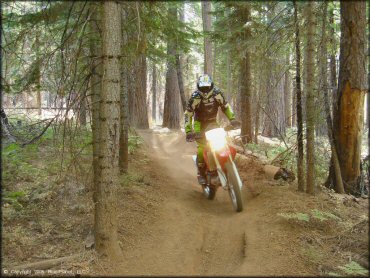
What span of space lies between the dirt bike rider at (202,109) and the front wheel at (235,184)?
1.14 meters

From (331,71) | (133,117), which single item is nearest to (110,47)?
(331,71)

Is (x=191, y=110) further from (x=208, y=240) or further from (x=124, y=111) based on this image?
(x=208, y=240)

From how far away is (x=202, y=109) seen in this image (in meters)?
8.30

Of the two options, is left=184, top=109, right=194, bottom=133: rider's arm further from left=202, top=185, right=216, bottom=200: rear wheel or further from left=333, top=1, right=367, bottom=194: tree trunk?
left=333, top=1, right=367, bottom=194: tree trunk

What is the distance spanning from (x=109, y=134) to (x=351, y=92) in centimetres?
588

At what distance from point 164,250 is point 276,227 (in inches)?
78.7

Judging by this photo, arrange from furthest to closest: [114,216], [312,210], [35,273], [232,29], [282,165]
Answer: [232,29] → [282,165] → [312,210] → [114,216] → [35,273]

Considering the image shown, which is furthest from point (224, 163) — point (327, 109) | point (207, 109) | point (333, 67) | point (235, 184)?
point (333, 67)

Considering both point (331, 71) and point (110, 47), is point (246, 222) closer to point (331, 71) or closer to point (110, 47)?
point (110, 47)

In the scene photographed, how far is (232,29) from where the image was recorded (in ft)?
43.1

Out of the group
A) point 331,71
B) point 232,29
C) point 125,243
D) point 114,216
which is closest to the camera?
point 114,216

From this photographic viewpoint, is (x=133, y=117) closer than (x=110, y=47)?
No

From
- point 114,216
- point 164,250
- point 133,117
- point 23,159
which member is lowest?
point 164,250

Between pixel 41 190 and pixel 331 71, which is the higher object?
pixel 331 71
